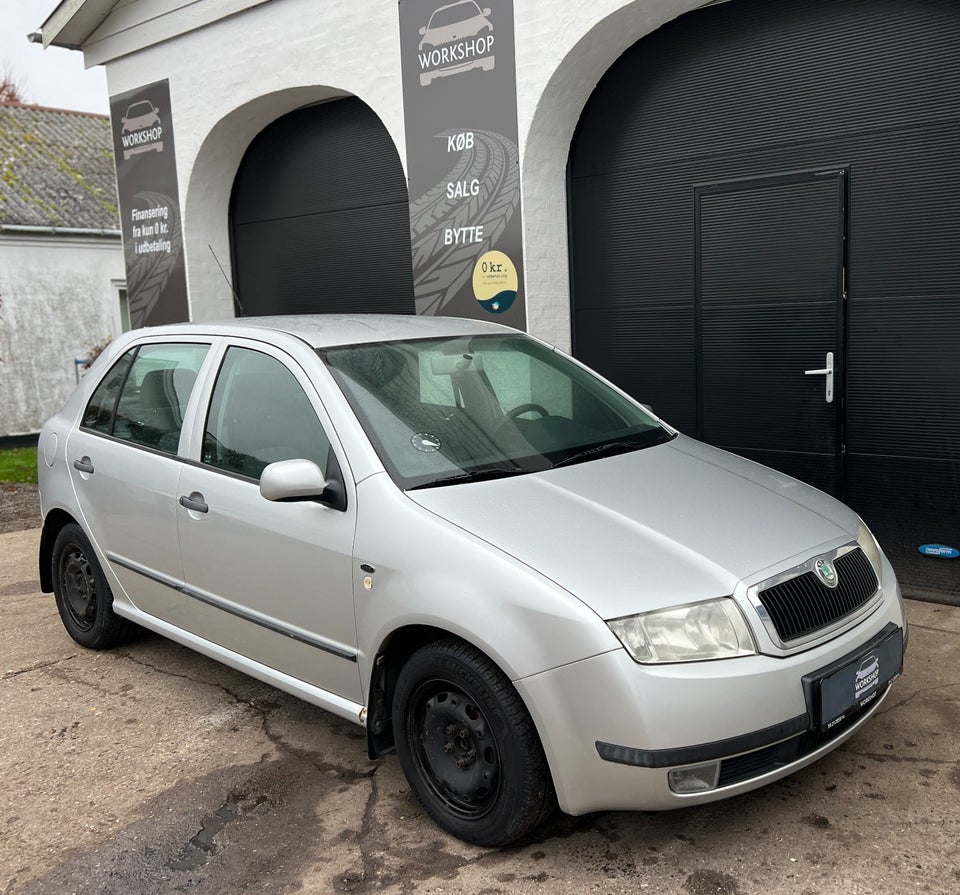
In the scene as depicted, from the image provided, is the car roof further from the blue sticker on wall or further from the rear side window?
the blue sticker on wall

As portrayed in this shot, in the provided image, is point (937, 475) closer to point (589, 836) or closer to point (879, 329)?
point (879, 329)

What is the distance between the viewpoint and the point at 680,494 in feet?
11.0

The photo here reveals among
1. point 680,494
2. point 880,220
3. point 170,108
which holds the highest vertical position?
point 170,108

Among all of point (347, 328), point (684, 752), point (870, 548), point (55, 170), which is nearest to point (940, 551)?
point (870, 548)

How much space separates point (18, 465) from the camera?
42.4 ft

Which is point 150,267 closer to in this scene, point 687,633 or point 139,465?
point 139,465

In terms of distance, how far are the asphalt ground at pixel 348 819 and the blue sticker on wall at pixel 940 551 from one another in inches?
45.7

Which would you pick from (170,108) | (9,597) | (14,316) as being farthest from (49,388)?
(9,597)

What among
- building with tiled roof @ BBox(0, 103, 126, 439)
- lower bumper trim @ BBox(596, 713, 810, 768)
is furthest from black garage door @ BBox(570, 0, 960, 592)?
building with tiled roof @ BBox(0, 103, 126, 439)

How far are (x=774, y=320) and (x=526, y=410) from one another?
2693mm

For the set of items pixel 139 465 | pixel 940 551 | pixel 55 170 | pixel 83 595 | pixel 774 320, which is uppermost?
pixel 55 170

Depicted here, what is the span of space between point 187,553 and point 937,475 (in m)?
3.97

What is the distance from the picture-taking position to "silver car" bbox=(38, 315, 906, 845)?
269cm

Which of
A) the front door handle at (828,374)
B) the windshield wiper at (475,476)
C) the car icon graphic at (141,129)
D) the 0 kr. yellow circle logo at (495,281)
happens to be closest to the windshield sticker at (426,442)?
the windshield wiper at (475,476)
